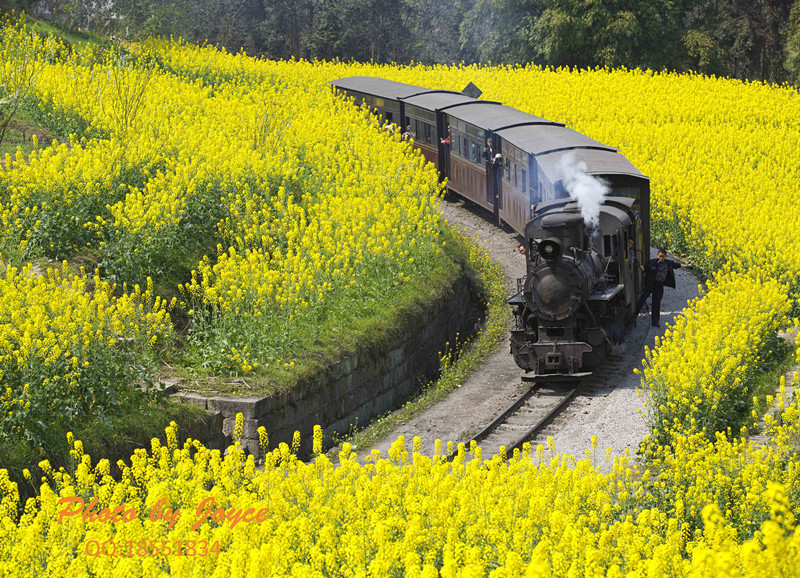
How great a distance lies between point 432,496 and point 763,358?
32.6 feet

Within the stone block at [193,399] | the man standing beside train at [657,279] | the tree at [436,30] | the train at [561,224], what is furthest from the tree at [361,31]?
the stone block at [193,399]

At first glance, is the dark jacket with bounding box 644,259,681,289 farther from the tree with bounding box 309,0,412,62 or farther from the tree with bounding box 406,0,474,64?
the tree with bounding box 406,0,474,64

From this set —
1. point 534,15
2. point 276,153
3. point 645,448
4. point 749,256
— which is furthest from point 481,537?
point 534,15

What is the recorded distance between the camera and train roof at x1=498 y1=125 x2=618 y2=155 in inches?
907

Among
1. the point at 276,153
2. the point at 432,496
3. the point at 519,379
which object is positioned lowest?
the point at 519,379

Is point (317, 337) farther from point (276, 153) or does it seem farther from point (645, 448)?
point (276, 153)

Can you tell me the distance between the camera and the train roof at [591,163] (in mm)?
20547

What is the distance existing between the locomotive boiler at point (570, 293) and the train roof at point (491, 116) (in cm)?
945

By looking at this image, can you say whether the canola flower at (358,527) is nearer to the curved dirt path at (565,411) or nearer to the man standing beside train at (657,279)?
the curved dirt path at (565,411)

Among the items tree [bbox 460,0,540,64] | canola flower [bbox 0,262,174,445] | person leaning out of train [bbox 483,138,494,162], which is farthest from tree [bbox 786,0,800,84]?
canola flower [bbox 0,262,174,445]

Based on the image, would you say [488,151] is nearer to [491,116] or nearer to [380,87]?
[491,116]

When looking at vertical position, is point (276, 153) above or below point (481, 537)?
above

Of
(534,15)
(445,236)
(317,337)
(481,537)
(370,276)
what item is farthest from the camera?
(534,15)

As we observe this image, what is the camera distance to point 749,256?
21.2 m
